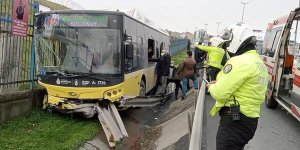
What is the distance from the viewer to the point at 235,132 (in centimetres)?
386

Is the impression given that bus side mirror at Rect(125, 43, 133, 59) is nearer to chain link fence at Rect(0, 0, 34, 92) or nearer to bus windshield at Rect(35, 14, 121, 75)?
bus windshield at Rect(35, 14, 121, 75)

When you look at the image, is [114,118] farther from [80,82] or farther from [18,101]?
[18,101]

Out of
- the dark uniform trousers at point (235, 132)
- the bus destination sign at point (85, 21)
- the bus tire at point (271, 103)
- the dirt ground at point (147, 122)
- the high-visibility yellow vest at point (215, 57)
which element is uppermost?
the bus destination sign at point (85, 21)

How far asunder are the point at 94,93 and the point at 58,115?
1203mm

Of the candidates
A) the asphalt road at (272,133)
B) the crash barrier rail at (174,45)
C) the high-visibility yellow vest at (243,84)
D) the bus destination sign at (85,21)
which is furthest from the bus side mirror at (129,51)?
the crash barrier rail at (174,45)

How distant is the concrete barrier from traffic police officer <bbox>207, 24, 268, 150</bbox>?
212 inches

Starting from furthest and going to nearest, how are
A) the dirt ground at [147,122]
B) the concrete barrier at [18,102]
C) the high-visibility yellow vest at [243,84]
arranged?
the dirt ground at [147,122]
the concrete barrier at [18,102]
the high-visibility yellow vest at [243,84]

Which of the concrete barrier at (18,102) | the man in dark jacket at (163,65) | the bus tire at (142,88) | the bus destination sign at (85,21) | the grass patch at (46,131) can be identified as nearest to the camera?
the grass patch at (46,131)

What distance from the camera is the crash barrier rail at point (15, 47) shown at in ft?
27.0

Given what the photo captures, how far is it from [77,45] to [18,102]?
74.4 inches

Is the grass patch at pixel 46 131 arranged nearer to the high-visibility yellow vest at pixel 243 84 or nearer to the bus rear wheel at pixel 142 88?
the bus rear wheel at pixel 142 88

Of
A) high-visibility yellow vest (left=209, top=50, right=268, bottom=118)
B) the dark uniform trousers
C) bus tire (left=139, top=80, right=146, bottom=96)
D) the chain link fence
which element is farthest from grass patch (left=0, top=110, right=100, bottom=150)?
high-visibility yellow vest (left=209, top=50, right=268, bottom=118)

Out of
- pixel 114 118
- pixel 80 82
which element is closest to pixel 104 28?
pixel 80 82

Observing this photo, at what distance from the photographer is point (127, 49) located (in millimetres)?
9289
